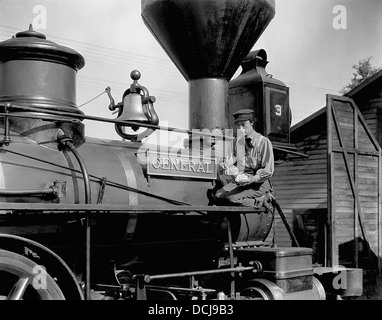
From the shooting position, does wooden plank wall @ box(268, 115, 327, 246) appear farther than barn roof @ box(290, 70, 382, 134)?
Yes

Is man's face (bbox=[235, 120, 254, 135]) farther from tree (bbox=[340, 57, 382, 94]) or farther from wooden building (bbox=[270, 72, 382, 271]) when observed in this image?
tree (bbox=[340, 57, 382, 94])

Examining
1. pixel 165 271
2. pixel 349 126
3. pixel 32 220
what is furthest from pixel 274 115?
pixel 32 220

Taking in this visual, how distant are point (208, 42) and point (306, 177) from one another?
6.91 m

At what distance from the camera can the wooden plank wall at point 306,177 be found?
40.0 feet

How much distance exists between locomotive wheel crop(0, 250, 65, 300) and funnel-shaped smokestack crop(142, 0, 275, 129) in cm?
278

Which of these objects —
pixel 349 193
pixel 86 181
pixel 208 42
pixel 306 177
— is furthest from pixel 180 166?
pixel 306 177

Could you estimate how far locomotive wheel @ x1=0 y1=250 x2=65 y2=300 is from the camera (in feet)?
11.6

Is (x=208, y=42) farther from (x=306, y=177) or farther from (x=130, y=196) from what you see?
(x=306, y=177)

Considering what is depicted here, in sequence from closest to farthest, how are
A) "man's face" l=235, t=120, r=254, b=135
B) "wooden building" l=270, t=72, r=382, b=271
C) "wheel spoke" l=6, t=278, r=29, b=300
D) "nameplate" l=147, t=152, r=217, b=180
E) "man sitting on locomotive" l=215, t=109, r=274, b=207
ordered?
"wheel spoke" l=6, t=278, r=29, b=300, "nameplate" l=147, t=152, r=217, b=180, "man sitting on locomotive" l=215, t=109, r=274, b=207, "man's face" l=235, t=120, r=254, b=135, "wooden building" l=270, t=72, r=382, b=271

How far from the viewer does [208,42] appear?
6.16 meters

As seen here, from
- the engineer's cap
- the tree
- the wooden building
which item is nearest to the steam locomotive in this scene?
the engineer's cap

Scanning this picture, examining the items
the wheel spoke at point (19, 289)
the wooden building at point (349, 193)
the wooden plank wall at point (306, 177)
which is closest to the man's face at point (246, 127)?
the wooden building at point (349, 193)

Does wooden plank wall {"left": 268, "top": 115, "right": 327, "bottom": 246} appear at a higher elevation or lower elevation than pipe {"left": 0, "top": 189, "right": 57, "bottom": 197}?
higher

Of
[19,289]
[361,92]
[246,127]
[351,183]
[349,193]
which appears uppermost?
[361,92]
